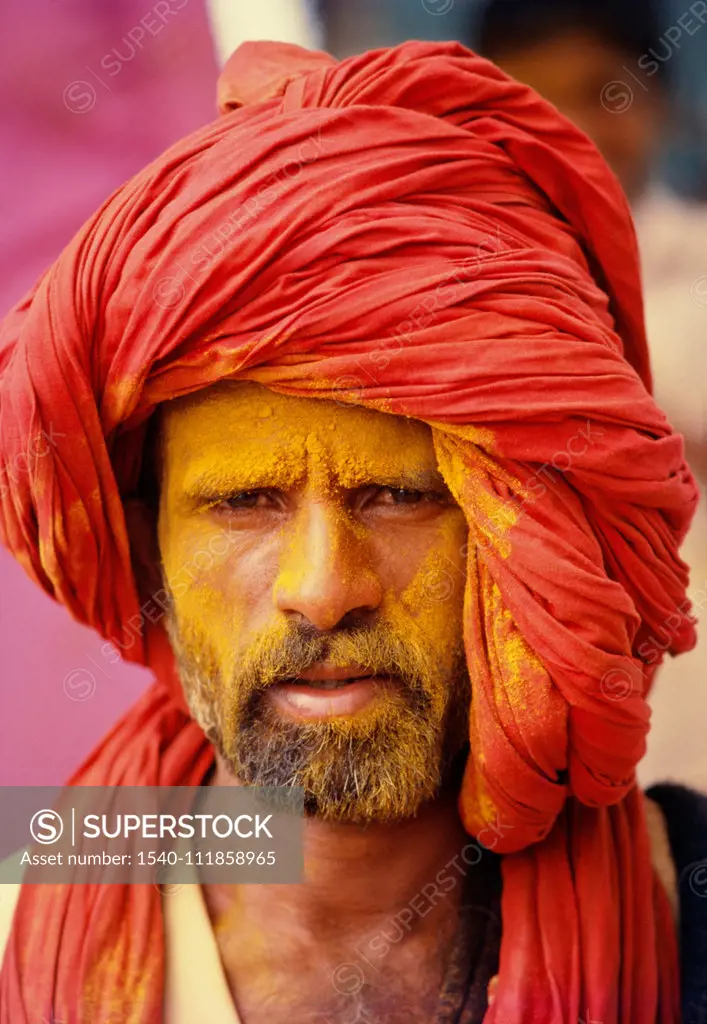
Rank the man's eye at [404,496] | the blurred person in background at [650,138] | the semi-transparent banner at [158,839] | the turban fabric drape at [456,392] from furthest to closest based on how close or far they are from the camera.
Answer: the blurred person in background at [650,138], the semi-transparent banner at [158,839], the man's eye at [404,496], the turban fabric drape at [456,392]

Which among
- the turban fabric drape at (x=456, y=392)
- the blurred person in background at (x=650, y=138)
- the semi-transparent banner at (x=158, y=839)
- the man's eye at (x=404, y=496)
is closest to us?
the turban fabric drape at (x=456, y=392)

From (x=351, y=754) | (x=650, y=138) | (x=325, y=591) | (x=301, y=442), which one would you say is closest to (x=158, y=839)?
(x=351, y=754)

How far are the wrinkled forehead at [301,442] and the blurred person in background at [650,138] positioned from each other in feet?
1.78

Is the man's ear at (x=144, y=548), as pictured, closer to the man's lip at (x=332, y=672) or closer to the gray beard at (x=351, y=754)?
the gray beard at (x=351, y=754)

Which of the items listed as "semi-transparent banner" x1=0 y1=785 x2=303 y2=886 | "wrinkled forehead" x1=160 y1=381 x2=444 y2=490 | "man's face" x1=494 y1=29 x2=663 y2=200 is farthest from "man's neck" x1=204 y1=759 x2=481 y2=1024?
"man's face" x1=494 y1=29 x2=663 y2=200

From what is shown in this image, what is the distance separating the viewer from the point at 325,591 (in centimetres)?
116

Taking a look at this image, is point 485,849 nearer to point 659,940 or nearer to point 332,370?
point 659,940

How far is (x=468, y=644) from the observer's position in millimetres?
1215

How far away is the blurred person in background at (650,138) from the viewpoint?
154cm

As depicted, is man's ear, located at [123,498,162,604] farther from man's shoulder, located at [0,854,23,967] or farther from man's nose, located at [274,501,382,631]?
man's shoulder, located at [0,854,23,967]

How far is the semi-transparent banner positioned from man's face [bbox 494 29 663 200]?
1.07m

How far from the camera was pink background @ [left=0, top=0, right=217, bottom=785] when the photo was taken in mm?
1586

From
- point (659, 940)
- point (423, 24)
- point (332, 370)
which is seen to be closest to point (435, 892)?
point (659, 940)

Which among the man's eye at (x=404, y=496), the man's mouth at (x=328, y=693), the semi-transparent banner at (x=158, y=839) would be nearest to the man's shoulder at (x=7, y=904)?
the semi-transparent banner at (x=158, y=839)
